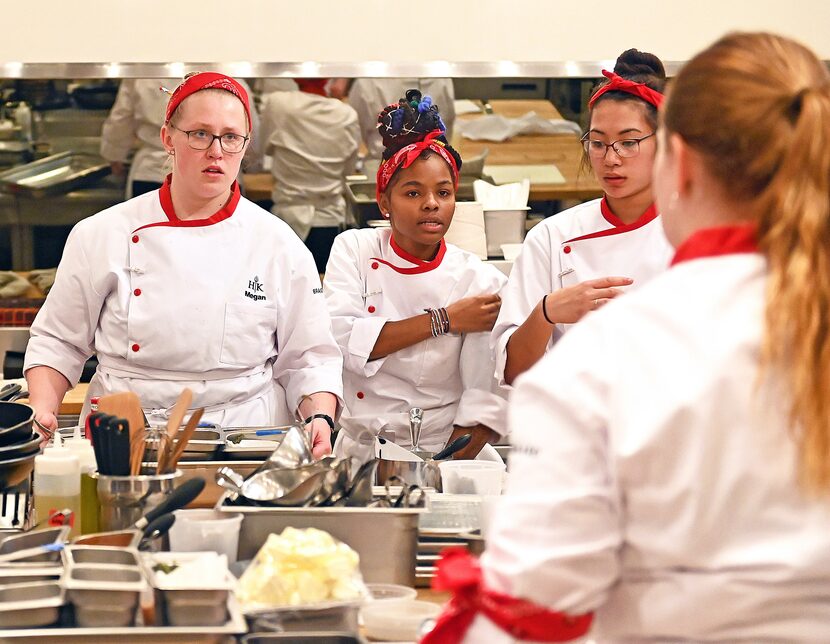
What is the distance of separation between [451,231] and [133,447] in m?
2.13

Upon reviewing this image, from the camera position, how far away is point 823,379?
3.04 feet

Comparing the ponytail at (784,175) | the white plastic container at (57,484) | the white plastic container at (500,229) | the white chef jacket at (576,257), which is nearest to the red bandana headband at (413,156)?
the white chef jacket at (576,257)

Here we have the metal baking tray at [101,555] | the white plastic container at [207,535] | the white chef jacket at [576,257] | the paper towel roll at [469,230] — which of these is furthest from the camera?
the paper towel roll at [469,230]

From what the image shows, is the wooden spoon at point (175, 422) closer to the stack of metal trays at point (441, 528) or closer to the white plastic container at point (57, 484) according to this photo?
the white plastic container at point (57, 484)

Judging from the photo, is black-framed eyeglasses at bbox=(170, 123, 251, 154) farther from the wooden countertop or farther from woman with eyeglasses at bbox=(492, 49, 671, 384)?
the wooden countertop

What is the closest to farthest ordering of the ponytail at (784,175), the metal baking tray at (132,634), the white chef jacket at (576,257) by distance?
the ponytail at (784,175) → the metal baking tray at (132,634) → the white chef jacket at (576,257)

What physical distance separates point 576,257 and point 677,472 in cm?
167

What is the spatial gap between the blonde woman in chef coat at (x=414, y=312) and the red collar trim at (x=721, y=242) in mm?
1730

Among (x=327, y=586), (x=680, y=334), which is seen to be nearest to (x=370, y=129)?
(x=327, y=586)

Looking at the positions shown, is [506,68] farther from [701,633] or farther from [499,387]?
[701,633]

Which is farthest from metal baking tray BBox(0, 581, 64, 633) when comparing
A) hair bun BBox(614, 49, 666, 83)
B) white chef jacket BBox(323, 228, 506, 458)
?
hair bun BBox(614, 49, 666, 83)

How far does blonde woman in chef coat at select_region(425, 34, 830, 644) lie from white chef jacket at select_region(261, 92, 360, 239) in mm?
3025

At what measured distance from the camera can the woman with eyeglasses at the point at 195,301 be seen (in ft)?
8.06

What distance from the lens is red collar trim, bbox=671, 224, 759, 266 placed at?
0.98 m
